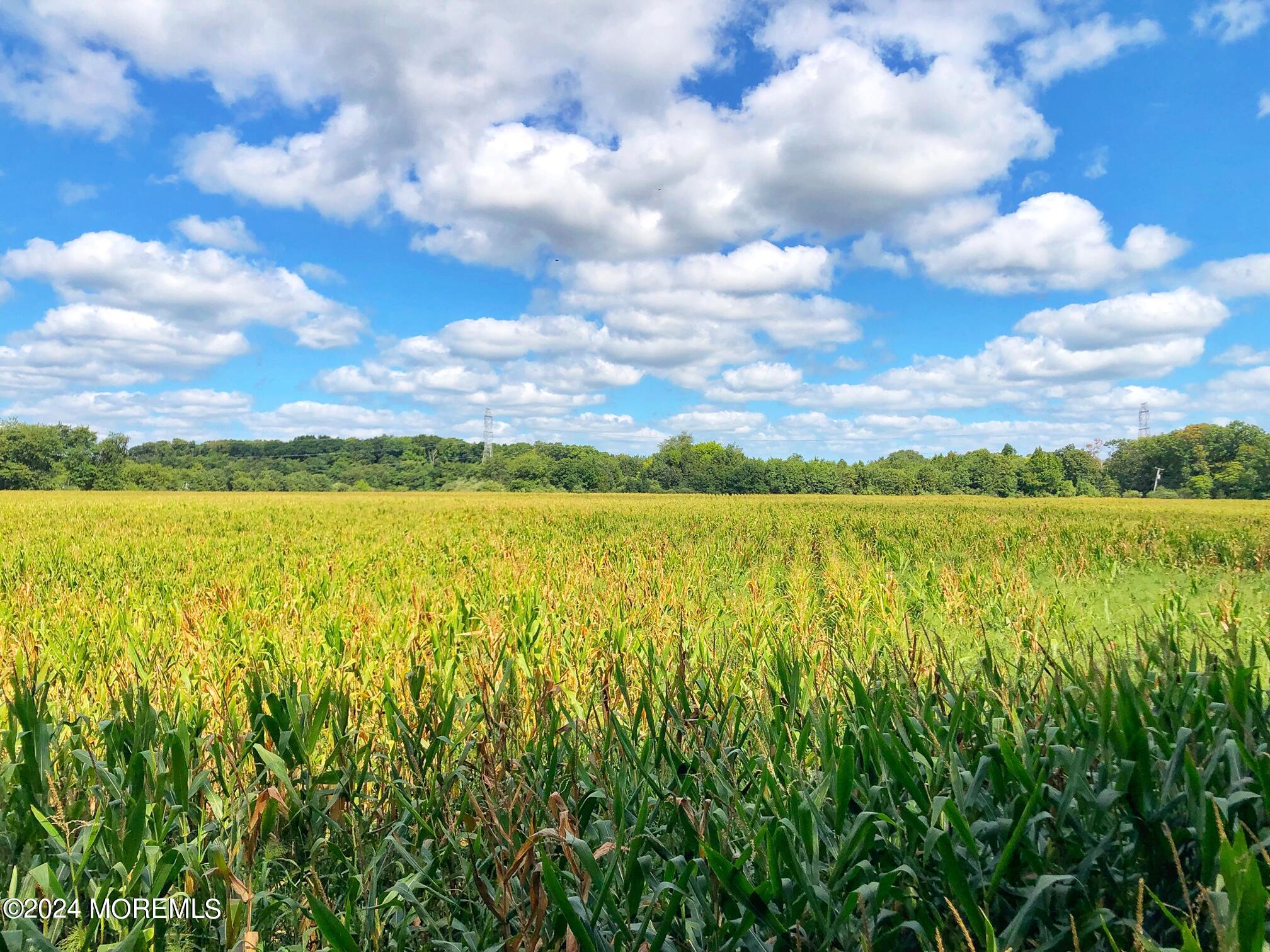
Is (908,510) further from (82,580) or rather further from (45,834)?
(45,834)

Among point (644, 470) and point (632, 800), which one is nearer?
point (632, 800)

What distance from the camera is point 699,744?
7.33 feet

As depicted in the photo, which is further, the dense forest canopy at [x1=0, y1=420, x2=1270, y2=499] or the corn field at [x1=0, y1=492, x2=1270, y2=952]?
the dense forest canopy at [x1=0, y1=420, x2=1270, y2=499]

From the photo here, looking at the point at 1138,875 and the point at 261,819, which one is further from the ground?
the point at 1138,875

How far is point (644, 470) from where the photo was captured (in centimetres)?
11506

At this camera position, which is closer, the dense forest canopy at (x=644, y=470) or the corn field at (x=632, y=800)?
the corn field at (x=632, y=800)

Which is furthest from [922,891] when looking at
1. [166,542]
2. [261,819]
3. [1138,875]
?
[166,542]

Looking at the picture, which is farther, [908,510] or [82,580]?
[908,510]

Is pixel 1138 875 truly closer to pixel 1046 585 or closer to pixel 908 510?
pixel 1046 585

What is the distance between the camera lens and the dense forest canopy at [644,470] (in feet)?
286

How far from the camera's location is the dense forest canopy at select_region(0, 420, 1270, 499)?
87312 millimetres

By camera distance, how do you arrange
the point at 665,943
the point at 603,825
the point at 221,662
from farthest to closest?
1. the point at 221,662
2. the point at 603,825
3. the point at 665,943

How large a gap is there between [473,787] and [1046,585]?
855cm

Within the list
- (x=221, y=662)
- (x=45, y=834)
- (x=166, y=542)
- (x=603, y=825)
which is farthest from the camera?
(x=166, y=542)
